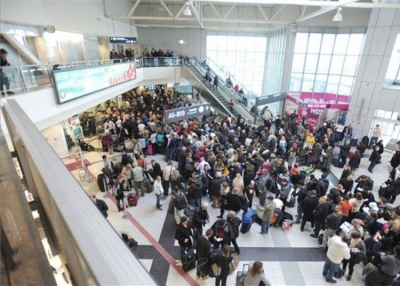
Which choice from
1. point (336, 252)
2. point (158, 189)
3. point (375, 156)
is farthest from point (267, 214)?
point (375, 156)

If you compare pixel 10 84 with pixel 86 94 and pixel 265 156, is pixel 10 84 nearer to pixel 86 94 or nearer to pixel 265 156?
pixel 86 94

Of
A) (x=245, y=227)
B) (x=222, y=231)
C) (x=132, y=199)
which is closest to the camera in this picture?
(x=222, y=231)

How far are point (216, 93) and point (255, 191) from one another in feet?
36.3

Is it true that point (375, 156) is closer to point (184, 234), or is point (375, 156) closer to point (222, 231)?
point (222, 231)

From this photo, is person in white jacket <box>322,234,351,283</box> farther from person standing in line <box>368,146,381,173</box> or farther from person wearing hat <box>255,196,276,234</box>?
person standing in line <box>368,146,381,173</box>

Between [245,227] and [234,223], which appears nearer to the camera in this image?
[234,223]

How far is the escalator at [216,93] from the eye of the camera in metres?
17.2

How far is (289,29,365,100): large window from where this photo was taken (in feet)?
61.6

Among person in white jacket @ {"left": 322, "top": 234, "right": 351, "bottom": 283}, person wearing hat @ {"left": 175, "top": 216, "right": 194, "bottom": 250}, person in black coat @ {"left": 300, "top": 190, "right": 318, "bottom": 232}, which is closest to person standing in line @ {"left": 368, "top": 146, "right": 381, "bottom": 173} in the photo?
person in black coat @ {"left": 300, "top": 190, "right": 318, "bottom": 232}

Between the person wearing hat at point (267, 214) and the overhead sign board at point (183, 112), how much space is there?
423cm

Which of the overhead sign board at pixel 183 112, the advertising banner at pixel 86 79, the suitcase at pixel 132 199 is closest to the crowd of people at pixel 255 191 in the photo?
the suitcase at pixel 132 199

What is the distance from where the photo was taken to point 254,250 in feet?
20.8

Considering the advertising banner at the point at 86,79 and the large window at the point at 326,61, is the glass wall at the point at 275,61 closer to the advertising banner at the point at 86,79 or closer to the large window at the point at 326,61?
the large window at the point at 326,61

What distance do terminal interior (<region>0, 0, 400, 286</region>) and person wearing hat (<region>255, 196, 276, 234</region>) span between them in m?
0.07
